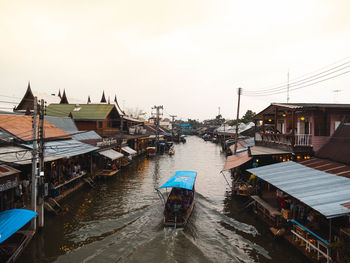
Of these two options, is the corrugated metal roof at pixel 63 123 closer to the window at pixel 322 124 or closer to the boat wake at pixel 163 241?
the boat wake at pixel 163 241

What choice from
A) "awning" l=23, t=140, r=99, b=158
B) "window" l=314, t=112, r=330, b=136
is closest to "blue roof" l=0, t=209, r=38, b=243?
"awning" l=23, t=140, r=99, b=158

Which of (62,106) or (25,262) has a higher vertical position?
(62,106)

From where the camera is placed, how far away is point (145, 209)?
17656 mm

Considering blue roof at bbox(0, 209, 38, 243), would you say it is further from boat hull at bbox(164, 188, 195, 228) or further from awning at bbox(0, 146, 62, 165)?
boat hull at bbox(164, 188, 195, 228)

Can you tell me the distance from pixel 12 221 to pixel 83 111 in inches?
1050

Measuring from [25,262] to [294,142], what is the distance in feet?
60.9

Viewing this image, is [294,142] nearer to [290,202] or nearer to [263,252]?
[290,202]

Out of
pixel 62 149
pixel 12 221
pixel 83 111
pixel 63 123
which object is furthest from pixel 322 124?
pixel 83 111

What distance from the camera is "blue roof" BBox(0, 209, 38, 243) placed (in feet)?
28.9

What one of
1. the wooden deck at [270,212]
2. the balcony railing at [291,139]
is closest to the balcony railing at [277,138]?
the balcony railing at [291,139]

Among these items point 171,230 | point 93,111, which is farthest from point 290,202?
point 93,111

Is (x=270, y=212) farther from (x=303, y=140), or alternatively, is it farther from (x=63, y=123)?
(x=63, y=123)

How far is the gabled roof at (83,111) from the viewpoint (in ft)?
107

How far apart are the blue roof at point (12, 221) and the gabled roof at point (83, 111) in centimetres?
2289
